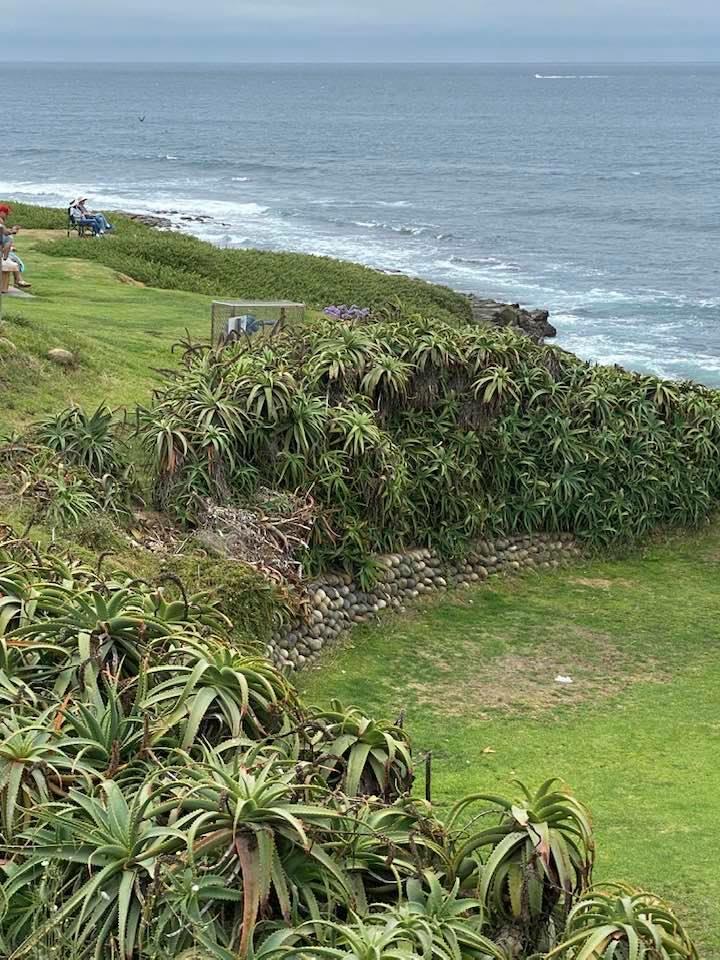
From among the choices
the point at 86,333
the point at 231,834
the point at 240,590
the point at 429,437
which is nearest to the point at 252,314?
the point at 86,333

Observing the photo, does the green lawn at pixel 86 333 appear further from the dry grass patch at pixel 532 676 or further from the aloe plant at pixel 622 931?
the aloe plant at pixel 622 931

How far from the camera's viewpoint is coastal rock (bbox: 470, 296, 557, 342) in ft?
113

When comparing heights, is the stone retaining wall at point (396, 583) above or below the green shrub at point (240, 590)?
below

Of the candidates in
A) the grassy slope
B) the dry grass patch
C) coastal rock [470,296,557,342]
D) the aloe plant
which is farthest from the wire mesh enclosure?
coastal rock [470,296,557,342]

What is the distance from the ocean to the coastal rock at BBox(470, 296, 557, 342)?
64.7 inches

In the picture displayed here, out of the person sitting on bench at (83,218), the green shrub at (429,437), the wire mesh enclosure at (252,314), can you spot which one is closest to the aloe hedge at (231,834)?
the green shrub at (429,437)

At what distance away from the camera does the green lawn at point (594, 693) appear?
9.43 meters

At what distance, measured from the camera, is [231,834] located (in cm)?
550

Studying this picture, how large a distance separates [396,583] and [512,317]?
71.3ft

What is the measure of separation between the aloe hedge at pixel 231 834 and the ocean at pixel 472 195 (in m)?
29.9

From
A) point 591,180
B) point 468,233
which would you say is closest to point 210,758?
point 468,233

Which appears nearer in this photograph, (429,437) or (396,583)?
(396,583)

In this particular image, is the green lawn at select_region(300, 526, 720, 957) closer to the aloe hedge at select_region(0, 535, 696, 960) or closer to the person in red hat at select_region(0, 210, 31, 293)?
the aloe hedge at select_region(0, 535, 696, 960)

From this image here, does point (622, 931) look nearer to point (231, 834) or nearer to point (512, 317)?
point (231, 834)
